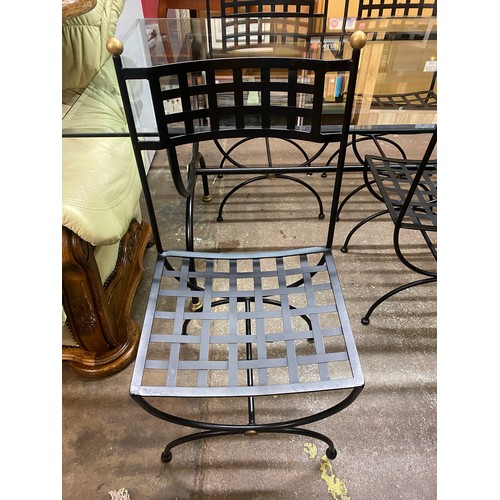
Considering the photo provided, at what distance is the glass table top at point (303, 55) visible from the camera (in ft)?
3.95

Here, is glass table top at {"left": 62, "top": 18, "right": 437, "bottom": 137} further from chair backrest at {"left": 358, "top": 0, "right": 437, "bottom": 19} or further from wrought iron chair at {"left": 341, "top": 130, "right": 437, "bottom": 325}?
wrought iron chair at {"left": 341, "top": 130, "right": 437, "bottom": 325}

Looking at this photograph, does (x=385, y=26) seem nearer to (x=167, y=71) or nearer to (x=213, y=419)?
(x=167, y=71)

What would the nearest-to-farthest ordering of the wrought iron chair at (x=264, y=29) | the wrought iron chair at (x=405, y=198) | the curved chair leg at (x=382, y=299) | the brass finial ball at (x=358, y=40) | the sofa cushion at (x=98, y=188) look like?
1. the brass finial ball at (x=358, y=40)
2. the sofa cushion at (x=98, y=188)
3. the wrought iron chair at (x=405, y=198)
4. the curved chair leg at (x=382, y=299)
5. the wrought iron chair at (x=264, y=29)

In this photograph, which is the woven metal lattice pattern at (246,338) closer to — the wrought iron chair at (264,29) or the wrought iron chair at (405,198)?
the wrought iron chair at (405,198)

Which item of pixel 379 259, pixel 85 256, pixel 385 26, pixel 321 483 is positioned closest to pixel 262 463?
pixel 321 483

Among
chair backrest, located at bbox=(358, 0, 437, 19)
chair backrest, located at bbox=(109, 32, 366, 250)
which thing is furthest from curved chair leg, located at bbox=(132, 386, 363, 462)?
chair backrest, located at bbox=(358, 0, 437, 19)

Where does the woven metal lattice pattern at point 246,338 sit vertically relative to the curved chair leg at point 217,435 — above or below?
above

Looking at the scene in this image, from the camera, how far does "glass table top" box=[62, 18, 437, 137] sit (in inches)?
47.4

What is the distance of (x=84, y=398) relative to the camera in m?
1.22

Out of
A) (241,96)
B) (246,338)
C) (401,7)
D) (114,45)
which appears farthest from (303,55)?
(246,338)

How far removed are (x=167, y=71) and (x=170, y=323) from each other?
913 millimetres

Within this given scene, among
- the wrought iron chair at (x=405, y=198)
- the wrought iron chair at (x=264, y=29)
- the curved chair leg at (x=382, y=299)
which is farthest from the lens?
the wrought iron chair at (x=264, y=29)

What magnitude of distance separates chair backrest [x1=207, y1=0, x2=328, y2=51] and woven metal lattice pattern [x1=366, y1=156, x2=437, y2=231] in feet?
2.69

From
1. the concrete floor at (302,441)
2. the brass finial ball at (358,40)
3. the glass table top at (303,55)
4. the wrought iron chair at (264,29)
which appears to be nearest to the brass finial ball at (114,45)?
the glass table top at (303,55)
